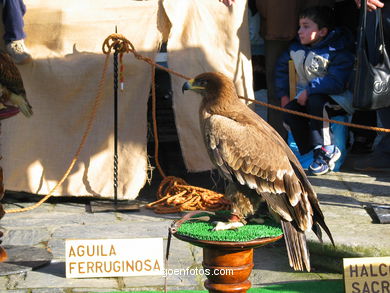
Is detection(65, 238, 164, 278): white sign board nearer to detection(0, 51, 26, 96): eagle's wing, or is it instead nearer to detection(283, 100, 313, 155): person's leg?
detection(0, 51, 26, 96): eagle's wing

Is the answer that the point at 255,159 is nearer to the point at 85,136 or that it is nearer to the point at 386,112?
the point at 85,136

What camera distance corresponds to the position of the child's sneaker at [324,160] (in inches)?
271

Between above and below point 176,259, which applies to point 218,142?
above

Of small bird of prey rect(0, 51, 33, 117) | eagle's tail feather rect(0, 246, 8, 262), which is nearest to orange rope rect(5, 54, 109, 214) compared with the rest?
small bird of prey rect(0, 51, 33, 117)

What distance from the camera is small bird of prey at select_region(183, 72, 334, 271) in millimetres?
3953

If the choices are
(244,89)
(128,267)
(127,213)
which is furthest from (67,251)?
(244,89)

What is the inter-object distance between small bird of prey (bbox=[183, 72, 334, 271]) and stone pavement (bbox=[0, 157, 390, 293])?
947 millimetres

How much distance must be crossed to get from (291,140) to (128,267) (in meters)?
3.04

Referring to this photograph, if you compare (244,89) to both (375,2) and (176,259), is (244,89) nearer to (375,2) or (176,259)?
(375,2)

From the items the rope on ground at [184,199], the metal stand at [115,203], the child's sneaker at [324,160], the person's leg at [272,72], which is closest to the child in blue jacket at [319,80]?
the child's sneaker at [324,160]

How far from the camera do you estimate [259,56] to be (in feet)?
24.3

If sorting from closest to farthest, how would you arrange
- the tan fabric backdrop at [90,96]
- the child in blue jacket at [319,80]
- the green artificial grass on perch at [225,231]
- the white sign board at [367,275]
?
1. the green artificial grass on perch at [225,231]
2. the white sign board at [367,275]
3. the tan fabric backdrop at [90,96]
4. the child in blue jacket at [319,80]

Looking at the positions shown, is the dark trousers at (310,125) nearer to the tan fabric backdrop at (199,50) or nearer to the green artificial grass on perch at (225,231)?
the tan fabric backdrop at (199,50)

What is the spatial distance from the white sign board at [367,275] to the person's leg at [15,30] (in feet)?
11.0
